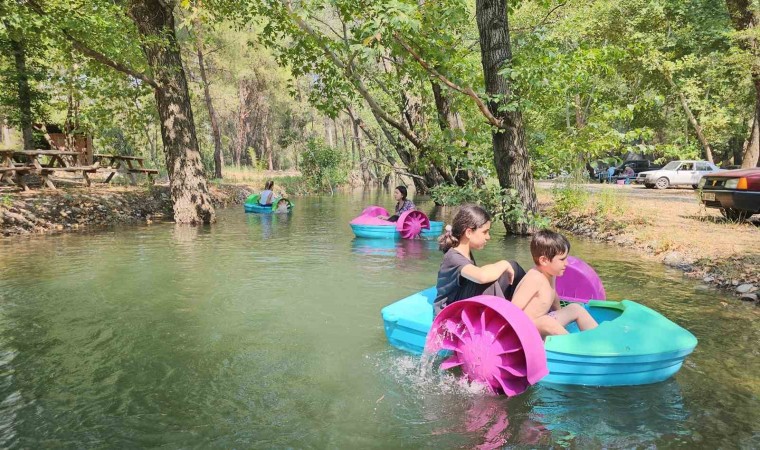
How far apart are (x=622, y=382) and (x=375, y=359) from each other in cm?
202

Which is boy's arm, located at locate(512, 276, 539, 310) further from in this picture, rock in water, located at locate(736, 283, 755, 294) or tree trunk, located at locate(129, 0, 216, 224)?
tree trunk, located at locate(129, 0, 216, 224)

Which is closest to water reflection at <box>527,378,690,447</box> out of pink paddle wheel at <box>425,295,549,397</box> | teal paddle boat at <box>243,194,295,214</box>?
pink paddle wheel at <box>425,295,549,397</box>

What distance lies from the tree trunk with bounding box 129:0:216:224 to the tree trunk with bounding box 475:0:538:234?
→ 810 cm

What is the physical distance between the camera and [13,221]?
39.1 feet

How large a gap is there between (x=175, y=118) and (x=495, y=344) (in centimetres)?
1287

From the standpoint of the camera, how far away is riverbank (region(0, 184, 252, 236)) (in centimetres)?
1209

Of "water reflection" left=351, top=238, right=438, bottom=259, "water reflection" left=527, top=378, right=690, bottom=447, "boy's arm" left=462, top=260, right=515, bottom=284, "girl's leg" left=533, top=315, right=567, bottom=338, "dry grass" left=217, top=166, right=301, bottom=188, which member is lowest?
"water reflection" left=527, top=378, right=690, bottom=447

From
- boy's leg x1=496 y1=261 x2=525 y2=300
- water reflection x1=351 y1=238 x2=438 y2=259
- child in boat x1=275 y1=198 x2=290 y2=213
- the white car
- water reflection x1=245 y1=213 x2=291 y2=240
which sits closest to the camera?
boy's leg x1=496 y1=261 x2=525 y2=300

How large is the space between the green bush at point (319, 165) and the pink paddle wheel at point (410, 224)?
19.0m

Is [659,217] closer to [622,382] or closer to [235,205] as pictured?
[622,382]

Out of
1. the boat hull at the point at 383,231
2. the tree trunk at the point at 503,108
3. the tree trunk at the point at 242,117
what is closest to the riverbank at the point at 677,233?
the tree trunk at the point at 503,108

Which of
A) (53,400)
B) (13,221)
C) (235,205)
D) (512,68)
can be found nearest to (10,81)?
(13,221)

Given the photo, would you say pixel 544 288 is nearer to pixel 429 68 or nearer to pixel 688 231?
pixel 688 231

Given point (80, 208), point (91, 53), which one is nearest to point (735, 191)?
point (91, 53)
